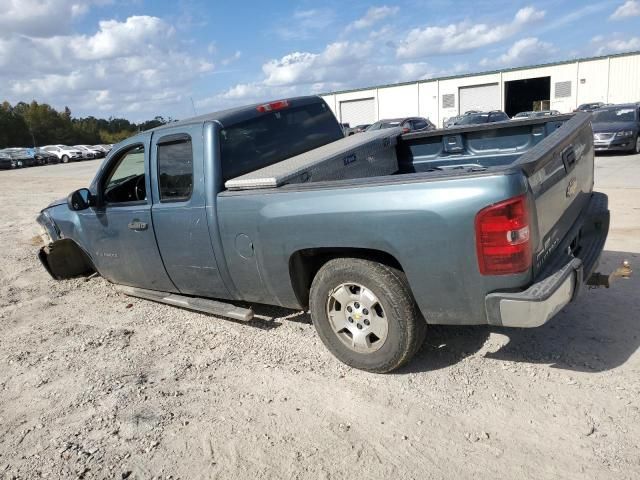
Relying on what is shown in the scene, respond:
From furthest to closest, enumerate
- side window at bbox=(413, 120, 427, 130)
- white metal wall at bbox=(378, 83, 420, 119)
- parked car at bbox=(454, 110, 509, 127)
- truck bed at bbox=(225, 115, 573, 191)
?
white metal wall at bbox=(378, 83, 420, 119)
side window at bbox=(413, 120, 427, 130)
parked car at bbox=(454, 110, 509, 127)
truck bed at bbox=(225, 115, 573, 191)

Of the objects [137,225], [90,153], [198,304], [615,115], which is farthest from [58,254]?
[90,153]

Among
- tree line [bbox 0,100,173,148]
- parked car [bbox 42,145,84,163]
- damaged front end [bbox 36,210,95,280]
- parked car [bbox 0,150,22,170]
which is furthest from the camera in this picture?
tree line [bbox 0,100,173,148]

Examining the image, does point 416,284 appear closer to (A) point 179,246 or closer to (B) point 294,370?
(B) point 294,370

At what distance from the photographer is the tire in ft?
10.6

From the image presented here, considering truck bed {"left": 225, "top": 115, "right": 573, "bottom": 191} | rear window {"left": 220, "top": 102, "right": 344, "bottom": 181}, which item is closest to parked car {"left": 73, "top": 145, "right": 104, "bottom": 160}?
rear window {"left": 220, "top": 102, "right": 344, "bottom": 181}

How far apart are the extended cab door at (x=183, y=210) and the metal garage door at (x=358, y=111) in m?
47.6

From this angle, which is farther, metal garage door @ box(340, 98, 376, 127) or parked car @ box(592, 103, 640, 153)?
metal garage door @ box(340, 98, 376, 127)

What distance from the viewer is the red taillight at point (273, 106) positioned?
450 cm

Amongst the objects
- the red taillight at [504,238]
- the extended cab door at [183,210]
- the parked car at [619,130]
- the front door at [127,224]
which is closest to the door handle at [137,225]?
the front door at [127,224]

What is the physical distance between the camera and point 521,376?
3.38m

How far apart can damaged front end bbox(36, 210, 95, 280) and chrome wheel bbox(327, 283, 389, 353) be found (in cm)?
355

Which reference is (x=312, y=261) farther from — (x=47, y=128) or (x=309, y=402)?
(x=47, y=128)

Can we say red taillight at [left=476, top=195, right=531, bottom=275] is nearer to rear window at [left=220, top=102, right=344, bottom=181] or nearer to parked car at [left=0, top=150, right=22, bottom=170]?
rear window at [left=220, top=102, right=344, bottom=181]

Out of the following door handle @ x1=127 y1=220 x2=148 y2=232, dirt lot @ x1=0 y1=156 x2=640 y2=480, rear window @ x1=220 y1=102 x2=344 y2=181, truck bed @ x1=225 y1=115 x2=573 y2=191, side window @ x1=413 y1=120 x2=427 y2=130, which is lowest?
dirt lot @ x1=0 y1=156 x2=640 y2=480
